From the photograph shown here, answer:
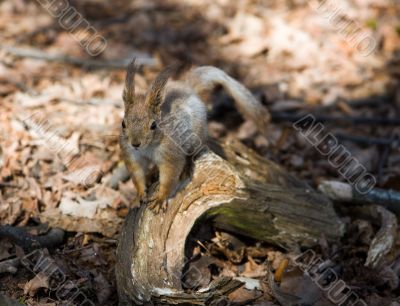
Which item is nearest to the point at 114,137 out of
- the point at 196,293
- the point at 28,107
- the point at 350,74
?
the point at 28,107

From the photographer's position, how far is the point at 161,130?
397 cm

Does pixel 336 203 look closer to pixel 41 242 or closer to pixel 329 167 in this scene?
pixel 329 167

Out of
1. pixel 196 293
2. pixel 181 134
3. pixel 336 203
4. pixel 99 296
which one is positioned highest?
pixel 181 134

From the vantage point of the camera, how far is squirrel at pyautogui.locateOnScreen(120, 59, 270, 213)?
373 centimetres

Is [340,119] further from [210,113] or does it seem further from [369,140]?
[210,113]

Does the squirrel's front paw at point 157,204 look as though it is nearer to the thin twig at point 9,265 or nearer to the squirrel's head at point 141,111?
the squirrel's head at point 141,111

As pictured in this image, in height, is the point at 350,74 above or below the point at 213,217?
above

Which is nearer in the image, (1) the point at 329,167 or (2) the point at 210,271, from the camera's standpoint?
(2) the point at 210,271

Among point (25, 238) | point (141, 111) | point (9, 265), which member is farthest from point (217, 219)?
point (9, 265)

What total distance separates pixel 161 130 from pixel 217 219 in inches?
31.6

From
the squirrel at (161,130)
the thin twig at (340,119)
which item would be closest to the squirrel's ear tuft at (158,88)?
the squirrel at (161,130)

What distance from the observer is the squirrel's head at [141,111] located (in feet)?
12.1

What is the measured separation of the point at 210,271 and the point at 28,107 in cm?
272

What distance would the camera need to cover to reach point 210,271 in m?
3.82
